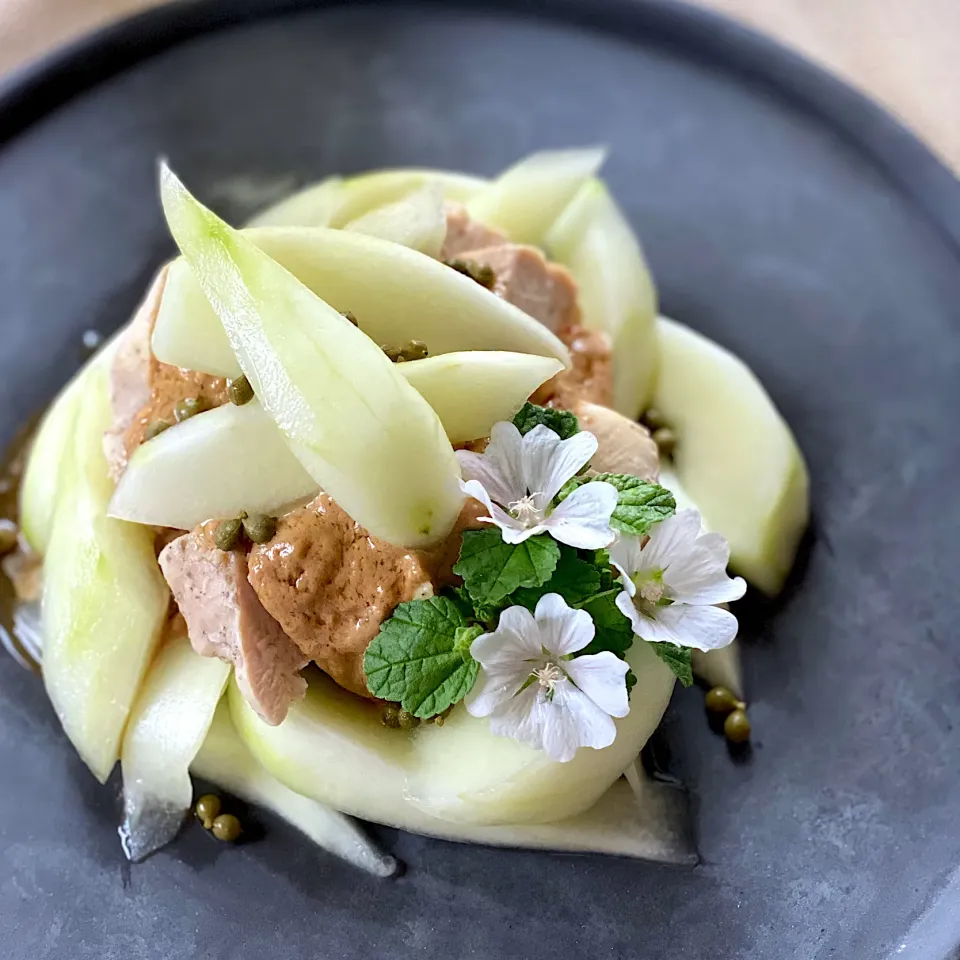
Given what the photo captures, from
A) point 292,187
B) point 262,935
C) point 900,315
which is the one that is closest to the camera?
point 262,935

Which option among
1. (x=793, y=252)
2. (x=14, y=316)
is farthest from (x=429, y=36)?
(x=14, y=316)

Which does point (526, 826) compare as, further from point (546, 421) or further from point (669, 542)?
point (546, 421)

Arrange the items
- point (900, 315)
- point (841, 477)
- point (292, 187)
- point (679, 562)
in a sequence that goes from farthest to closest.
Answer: point (292, 187)
point (900, 315)
point (841, 477)
point (679, 562)

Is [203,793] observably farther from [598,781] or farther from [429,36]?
[429,36]

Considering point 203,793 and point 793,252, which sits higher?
point 793,252

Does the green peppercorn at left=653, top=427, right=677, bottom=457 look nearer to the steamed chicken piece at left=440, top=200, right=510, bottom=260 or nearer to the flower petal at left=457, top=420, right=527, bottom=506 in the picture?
the steamed chicken piece at left=440, top=200, right=510, bottom=260

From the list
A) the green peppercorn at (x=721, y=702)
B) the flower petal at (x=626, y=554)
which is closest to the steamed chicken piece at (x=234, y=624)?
the flower petal at (x=626, y=554)

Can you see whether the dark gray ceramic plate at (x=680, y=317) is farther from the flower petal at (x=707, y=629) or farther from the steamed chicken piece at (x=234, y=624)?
the flower petal at (x=707, y=629)
